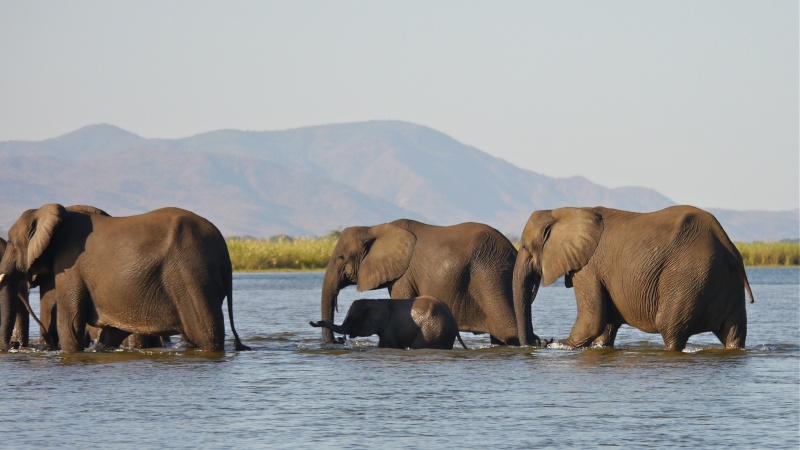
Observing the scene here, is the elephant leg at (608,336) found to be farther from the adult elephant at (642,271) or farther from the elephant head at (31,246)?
the elephant head at (31,246)

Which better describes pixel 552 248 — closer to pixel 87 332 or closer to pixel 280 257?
pixel 87 332

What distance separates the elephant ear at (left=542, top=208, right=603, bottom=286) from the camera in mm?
19219

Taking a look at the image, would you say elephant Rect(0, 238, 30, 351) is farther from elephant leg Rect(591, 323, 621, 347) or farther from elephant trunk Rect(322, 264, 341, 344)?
elephant leg Rect(591, 323, 621, 347)

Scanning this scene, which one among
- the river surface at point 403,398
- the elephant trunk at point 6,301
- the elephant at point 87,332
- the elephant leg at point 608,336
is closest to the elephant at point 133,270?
the elephant trunk at point 6,301

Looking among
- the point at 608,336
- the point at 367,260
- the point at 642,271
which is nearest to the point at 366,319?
the point at 367,260

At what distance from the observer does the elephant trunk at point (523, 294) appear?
19812mm

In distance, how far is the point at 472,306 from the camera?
21.0m

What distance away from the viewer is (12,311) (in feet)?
64.2

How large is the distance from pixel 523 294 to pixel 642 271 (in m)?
1.95

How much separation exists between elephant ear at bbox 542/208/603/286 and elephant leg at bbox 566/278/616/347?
0.25 meters

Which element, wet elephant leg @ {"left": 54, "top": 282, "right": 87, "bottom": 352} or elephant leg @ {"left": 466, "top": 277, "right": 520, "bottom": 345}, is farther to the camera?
elephant leg @ {"left": 466, "top": 277, "right": 520, "bottom": 345}

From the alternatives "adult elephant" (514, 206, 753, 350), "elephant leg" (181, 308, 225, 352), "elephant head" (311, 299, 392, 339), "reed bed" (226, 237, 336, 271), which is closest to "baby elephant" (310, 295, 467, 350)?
"elephant head" (311, 299, 392, 339)

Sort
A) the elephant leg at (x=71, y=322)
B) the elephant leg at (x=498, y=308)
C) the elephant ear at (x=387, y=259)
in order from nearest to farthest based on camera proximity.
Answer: the elephant leg at (x=71, y=322) < the elephant leg at (x=498, y=308) < the elephant ear at (x=387, y=259)

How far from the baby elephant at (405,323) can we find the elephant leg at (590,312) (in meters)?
1.67
